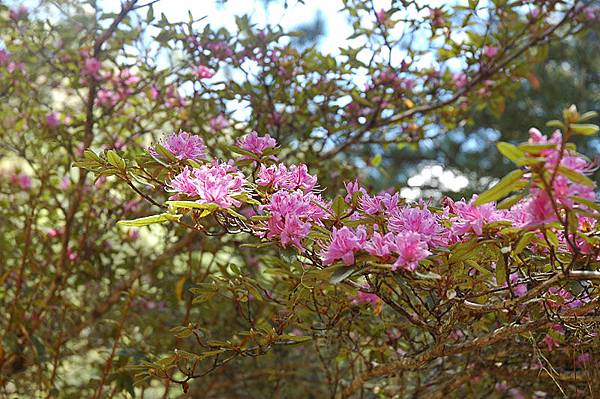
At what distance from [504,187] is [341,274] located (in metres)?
0.24

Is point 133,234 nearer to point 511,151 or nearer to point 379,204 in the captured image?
point 379,204

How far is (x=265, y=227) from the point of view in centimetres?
110

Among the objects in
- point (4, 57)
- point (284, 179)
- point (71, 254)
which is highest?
point (4, 57)

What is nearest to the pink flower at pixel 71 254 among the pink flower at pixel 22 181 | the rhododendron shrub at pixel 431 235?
the pink flower at pixel 22 181

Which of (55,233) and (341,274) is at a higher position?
(55,233)

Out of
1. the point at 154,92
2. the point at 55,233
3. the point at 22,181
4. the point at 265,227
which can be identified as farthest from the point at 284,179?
the point at 22,181

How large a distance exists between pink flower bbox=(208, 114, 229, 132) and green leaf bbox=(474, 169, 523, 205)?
1.53 meters

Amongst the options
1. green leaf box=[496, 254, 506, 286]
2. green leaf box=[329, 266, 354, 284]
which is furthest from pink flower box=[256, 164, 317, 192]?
green leaf box=[496, 254, 506, 286]

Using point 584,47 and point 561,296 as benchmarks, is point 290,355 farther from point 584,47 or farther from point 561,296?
point 584,47

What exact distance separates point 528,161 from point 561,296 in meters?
0.45

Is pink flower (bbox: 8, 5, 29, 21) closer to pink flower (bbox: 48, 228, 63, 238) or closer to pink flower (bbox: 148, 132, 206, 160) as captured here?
pink flower (bbox: 48, 228, 63, 238)

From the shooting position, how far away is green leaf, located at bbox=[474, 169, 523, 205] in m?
0.84

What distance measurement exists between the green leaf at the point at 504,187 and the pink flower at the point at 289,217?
0.90 feet

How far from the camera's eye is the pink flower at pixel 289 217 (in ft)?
3.46
